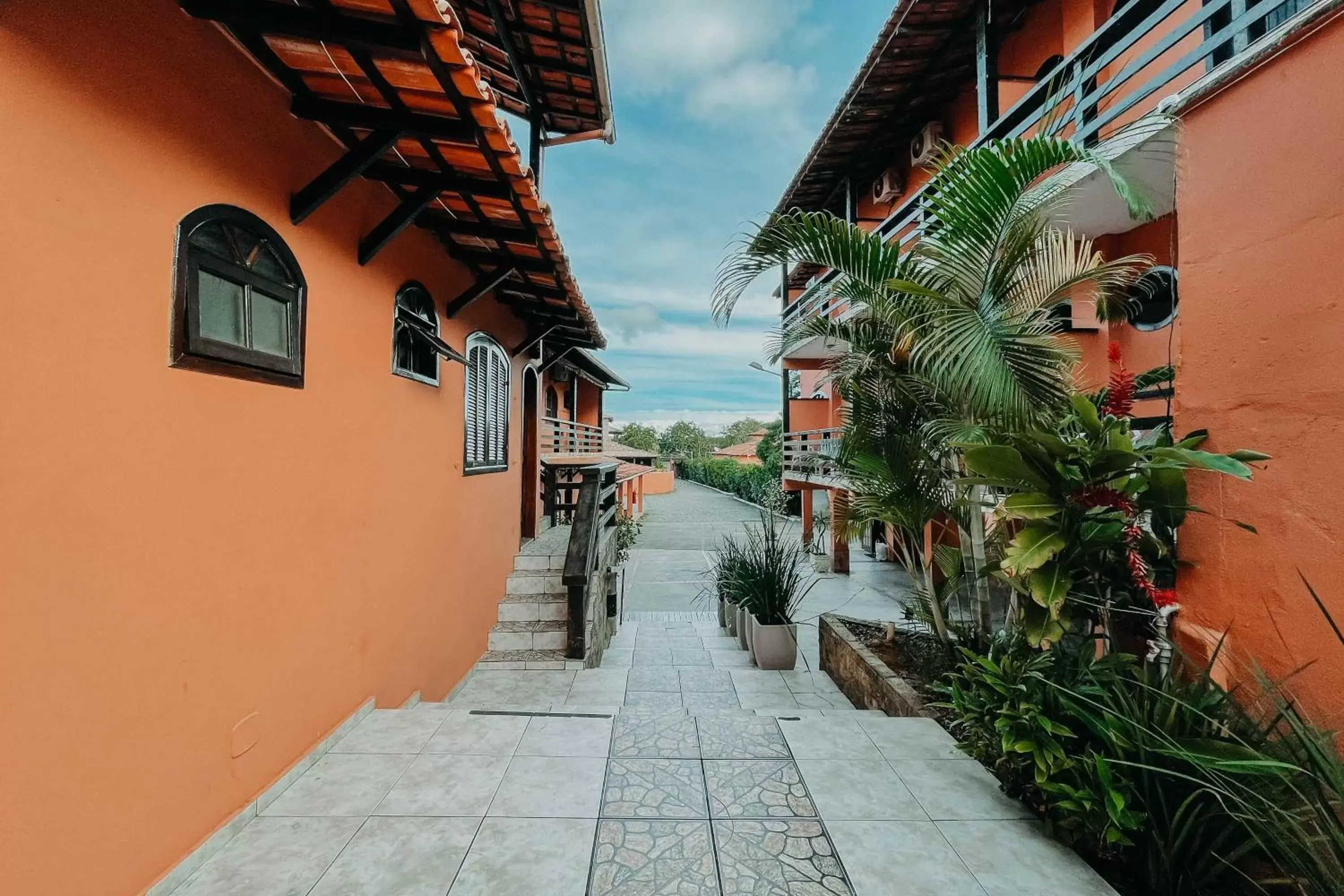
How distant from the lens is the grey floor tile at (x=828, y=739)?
8.82 ft

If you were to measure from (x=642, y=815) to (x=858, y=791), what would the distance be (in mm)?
947

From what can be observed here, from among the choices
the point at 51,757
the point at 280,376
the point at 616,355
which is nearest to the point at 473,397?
the point at 280,376

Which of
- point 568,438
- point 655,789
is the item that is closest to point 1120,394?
point 655,789

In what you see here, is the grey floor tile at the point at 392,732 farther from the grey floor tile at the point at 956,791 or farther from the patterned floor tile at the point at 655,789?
the grey floor tile at the point at 956,791

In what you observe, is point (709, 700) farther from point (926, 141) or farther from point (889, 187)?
point (889, 187)

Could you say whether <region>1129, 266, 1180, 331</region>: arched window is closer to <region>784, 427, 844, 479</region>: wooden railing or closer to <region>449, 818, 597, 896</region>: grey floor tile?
<region>784, 427, 844, 479</region>: wooden railing

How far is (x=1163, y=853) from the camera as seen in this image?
5.87 ft

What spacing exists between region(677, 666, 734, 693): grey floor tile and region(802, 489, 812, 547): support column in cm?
856

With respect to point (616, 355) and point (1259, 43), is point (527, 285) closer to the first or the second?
point (1259, 43)

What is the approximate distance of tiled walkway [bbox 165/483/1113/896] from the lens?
1.86 m

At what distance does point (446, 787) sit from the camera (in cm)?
237

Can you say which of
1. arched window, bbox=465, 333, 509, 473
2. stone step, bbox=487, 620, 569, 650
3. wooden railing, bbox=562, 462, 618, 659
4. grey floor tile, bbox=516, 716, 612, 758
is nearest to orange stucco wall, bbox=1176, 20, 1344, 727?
grey floor tile, bbox=516, 716, 612, 758

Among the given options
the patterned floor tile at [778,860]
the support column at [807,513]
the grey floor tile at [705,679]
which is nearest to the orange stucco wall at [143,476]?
the patterned floor tile at [778,860]

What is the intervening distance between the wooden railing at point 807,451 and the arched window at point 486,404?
20.2ft
